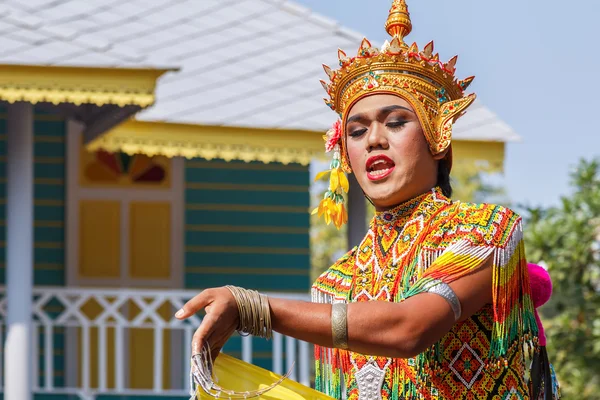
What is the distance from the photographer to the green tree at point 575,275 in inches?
421

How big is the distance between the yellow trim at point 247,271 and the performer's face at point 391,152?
24.1 ft

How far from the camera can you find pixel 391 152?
3.40 metres

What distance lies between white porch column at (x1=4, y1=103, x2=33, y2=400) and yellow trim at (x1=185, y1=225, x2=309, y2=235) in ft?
8.96

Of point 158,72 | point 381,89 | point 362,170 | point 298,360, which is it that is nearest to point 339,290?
point 362,170

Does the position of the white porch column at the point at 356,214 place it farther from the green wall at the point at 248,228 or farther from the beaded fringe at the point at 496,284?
the beaded fringe at the point at 496,284

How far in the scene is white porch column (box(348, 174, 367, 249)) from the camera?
878 cm

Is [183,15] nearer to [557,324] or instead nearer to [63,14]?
[63,14]

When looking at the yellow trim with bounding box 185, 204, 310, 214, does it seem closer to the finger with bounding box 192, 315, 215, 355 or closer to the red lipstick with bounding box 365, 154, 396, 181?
the red lipstick with bounding box 365, 154, 396, 181

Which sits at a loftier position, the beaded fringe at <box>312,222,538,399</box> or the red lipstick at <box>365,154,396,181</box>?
the red lipstick at <box>365,154,396,181</box>

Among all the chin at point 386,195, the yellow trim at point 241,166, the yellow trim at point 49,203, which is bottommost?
the yellow trim at point 49,203

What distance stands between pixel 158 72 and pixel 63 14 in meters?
1.85

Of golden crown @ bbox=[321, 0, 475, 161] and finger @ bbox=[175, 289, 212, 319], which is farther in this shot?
golden crown @ bbox=[321, 0, 475, 161]

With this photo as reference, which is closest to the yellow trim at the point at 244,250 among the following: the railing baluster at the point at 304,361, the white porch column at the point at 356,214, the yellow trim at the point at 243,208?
the yellow trim at the point at 243,208

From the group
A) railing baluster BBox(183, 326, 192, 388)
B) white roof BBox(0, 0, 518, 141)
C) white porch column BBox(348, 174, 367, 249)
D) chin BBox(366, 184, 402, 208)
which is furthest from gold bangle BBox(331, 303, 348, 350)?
railing baluster BBox(183, 326, 192, 388)
